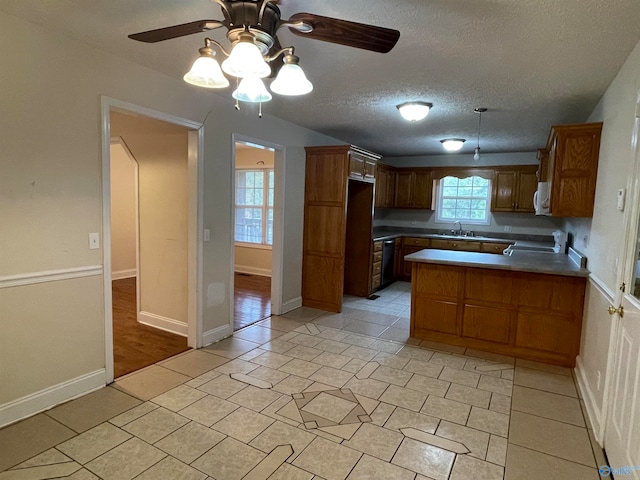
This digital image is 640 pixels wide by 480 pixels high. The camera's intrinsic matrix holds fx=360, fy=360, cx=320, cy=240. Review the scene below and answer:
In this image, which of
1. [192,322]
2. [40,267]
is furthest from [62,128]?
[192,322]

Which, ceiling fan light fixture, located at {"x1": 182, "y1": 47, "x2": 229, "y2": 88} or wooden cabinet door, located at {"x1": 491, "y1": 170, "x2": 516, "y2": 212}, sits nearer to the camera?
ceiling fan light fixture, located at {"x1": 182, "y1": 47, "x2": 229, "y2": 88}

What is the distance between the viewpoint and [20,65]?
2227 mm

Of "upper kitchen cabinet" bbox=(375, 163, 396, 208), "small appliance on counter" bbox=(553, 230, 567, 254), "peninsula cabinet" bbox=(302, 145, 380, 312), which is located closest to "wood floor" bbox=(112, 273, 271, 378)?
"peninsula cabinet" bbox=(302, 145, 380, 312)

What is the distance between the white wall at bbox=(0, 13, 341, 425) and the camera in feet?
7.36

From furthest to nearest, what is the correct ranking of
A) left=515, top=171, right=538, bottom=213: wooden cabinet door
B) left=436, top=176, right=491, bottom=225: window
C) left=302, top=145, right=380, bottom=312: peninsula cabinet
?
left=436, top=176, right=491, bottom=225: window, left=515, top=171, right=538, bottom=213: wooden cabinet door, left=302, top=145, right=380, bottom=312: peninsula cabinet

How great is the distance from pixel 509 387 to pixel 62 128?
12.9 feet

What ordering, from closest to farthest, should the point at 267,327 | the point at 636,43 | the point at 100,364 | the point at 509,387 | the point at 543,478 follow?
the point at 543,478 → the point at 636,43 → the point at 100,364 → the point at 509,387 → the point at 267,327

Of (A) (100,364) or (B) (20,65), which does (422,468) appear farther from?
(B) (20,65)

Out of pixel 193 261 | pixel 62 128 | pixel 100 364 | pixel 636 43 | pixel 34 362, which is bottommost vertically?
pixel 100 364

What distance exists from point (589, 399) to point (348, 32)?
9.94 feet

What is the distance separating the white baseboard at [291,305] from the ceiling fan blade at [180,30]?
359cm

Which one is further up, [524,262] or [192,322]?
[524,262]

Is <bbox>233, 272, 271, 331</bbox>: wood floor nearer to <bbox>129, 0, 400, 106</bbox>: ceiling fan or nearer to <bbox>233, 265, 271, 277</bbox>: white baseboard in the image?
<bbox>233, 265, 271, 277</bbox>: white baseboard

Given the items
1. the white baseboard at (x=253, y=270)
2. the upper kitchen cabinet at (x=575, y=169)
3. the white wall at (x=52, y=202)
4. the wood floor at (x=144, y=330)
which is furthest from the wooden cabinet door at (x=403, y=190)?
the white wall at (x=52, y=202)
